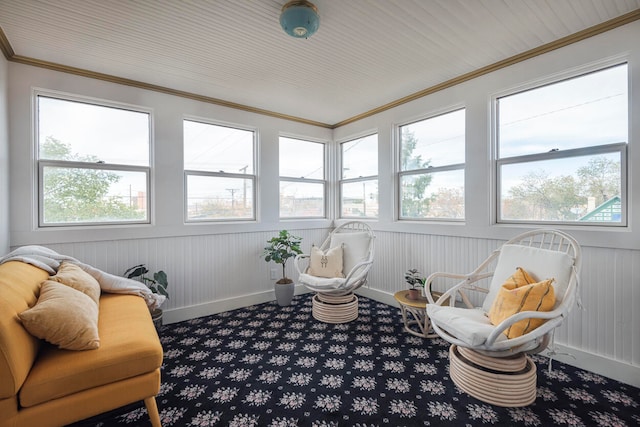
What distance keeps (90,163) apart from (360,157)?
3264 mm

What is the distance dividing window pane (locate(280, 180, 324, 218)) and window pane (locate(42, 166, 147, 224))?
175 centimetres

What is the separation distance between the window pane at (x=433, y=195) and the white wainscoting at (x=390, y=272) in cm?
30

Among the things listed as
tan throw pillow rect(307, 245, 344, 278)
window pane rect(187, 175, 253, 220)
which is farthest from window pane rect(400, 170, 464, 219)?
window pane rect(187, 175, 253, 220)

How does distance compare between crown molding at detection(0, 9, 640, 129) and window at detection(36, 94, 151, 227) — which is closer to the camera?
crown molding at detection(0, 9, 640, 129)

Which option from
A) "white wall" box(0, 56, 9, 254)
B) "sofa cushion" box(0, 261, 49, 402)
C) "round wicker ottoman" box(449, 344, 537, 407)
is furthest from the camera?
"white wall" box(0, 56, 9, 254)

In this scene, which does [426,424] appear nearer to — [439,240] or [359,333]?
[359,333]

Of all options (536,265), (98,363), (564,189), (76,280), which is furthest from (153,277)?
(564,189)

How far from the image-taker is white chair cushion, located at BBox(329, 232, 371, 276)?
3.32m

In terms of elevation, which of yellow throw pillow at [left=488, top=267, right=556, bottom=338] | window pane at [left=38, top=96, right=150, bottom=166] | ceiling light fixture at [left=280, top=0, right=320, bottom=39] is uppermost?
ceiling light fixture at [left=280, top=0, right=320, bottom=39]

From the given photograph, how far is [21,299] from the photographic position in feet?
4.66

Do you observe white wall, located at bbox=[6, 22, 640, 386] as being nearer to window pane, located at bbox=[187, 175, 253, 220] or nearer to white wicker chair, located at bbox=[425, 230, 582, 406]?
window pane, located at bbox=[187, 175, 253, 220]

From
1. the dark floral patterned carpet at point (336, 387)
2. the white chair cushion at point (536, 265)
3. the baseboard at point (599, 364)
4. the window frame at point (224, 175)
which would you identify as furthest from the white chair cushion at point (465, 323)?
the window frame at point (224, 175)

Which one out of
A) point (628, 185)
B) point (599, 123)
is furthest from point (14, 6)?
point (628, 185)

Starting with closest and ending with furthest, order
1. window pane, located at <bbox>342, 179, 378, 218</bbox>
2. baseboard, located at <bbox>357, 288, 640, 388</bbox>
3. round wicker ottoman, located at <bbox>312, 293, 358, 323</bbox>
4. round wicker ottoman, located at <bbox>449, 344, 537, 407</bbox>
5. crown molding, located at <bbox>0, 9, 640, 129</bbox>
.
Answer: round wicker ottoman, located at <bbox>449, 344, 537, 407</bbox>, baseboard, located at <bbox>357, 288, 640, 388</bbox>, crown molding, located at <bbox>0, 9, 640, 129</bbox>, round wicker ottoman, located at <bbox>312, 293, 358, 323</bbox>, window pane, located at <bbox>342, 179, 378, 218</bbox>
